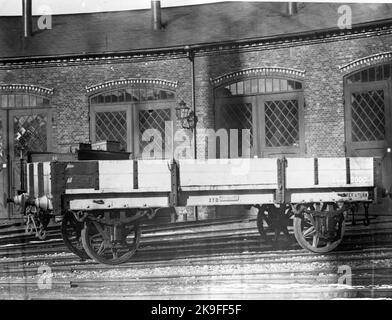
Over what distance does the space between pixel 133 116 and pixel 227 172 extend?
1.05 m

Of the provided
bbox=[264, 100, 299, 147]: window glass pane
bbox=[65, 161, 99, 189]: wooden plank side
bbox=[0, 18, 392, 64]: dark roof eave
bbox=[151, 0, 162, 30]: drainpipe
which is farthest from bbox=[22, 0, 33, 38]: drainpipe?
bbox=[264, 100, 299, 147]: window glass pane

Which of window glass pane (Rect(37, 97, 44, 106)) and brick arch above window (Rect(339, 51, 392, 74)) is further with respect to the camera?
window glass pane (Rect(37, 97, 44, 106))

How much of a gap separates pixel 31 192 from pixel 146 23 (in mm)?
1962

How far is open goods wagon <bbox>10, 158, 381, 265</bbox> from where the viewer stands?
15.2ft

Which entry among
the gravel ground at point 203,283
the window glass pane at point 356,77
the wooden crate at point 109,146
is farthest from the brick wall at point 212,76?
the gravel ground at point 203,283

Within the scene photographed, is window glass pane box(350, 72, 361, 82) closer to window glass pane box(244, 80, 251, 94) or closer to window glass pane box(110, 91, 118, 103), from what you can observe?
window glass pane box(244, 80, 251, 94)

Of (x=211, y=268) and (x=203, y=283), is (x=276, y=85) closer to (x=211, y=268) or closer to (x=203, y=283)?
(x=211, y=268)

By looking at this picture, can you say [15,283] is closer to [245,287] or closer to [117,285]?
[117,285]

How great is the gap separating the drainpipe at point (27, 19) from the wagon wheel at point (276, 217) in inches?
111

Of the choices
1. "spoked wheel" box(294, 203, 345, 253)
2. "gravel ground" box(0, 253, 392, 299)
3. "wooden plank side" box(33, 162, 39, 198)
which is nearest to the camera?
"gravel ground" box(0, 253, 392, 299)

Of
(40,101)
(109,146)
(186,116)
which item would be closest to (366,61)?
(186,116)

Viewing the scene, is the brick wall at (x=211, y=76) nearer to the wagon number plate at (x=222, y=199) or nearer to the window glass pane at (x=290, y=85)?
the window glass pane at (x=290, y=85)

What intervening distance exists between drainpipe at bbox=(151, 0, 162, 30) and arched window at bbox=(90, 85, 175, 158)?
607 mm

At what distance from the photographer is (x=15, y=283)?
4.69m
